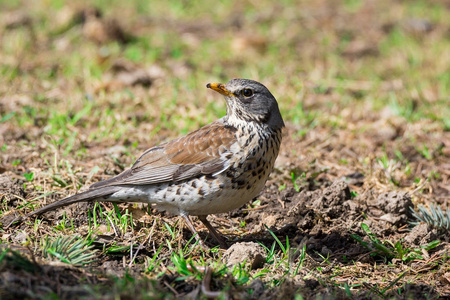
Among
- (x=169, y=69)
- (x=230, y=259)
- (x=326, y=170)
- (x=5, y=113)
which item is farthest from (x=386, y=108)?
(x=5, y=113)

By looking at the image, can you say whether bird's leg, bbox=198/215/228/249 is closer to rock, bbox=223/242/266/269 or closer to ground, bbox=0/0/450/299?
ground, bbox=0/0/450/299

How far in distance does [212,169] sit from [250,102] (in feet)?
2.60

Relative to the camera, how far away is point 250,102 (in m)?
5.30

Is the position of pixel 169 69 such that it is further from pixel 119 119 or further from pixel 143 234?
pixel 143 234

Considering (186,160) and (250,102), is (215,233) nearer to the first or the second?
(186,160)

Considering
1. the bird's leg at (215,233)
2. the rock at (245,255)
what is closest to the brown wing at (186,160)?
the bird's leg at (215,233)

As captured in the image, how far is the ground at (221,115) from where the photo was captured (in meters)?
4.31

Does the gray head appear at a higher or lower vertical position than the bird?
higher

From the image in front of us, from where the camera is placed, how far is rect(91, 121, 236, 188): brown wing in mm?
5004

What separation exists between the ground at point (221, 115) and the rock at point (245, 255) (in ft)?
A: 0.06

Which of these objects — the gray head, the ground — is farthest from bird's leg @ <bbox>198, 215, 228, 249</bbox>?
the gray head

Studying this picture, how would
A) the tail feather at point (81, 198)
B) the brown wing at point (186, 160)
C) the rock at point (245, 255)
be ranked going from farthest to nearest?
the brown wing at point (186, 160) < the tail feather at point (81, 198) < the rock at point (245, 255)

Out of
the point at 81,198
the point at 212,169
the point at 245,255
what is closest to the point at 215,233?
the point at 212,169

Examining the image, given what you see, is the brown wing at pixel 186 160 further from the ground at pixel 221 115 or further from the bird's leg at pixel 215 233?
the bird's leg at pixel 215 233
